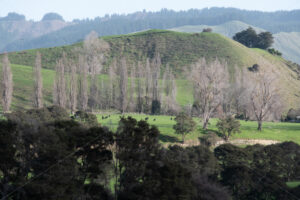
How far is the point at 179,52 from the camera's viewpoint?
142 metres

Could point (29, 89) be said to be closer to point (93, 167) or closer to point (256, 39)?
point (93, 167)

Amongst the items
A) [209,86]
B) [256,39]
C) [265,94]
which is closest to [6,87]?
[209,86]

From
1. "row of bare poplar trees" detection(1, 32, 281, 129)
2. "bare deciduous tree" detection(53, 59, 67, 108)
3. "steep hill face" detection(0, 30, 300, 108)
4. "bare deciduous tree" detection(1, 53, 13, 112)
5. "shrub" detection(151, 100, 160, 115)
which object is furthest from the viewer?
"steep hill face" detection(0, 30, 300, 108)

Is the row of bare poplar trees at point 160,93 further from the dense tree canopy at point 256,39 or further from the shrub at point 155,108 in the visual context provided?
the dense tree canopy at point 256,39

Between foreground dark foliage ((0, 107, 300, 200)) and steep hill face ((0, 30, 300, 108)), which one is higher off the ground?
steep hill face ((0, 30, 300, 108))

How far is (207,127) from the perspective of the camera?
59.8m

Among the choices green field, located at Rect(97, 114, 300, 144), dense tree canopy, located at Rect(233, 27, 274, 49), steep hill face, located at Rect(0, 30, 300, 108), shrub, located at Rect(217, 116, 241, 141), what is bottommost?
green field, located at Rect(97, 114, 300, 144)

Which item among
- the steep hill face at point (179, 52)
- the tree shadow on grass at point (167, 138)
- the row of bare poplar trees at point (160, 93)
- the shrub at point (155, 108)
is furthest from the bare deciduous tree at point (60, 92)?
the steep hill face at point (179, 52)

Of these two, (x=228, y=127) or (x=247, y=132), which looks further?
(x=247, y=132)

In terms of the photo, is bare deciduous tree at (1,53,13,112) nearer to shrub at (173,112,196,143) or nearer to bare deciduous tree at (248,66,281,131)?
shrub at (173,112,196,143)

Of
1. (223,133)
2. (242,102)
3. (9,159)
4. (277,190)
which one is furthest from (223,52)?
(9,159)

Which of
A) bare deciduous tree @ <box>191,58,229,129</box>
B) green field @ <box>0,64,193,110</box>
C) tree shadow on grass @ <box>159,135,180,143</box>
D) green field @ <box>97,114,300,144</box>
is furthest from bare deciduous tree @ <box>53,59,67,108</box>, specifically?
tree shadow on grass @ <box>159,135,180,143</box>

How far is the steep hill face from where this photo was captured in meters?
129

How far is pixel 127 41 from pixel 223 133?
355ft
